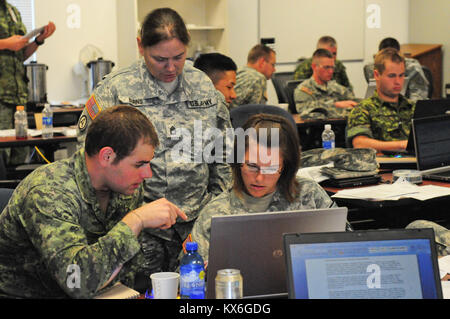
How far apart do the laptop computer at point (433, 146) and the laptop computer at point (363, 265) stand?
1.95 metres

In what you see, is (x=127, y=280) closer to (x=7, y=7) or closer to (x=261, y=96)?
(x=261, y=96)

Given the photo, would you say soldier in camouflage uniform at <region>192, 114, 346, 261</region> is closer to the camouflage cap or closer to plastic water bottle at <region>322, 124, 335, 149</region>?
A: the camouflage cap

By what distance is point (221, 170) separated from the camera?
2.85 metres

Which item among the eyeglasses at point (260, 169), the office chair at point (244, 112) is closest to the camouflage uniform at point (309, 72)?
the office chair at point (244, 112)

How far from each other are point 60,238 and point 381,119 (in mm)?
2852

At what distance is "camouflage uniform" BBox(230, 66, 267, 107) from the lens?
5.72 meters

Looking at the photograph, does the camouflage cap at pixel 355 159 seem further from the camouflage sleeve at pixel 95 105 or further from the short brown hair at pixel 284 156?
the camouflage sleeve at pixel 95 105

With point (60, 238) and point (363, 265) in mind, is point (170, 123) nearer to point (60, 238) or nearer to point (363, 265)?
point (60, 238)

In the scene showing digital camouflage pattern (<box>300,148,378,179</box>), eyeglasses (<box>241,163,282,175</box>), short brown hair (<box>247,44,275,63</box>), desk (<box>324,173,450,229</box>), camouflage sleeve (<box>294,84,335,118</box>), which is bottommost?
desk (<box>324,173,450,229</box>)

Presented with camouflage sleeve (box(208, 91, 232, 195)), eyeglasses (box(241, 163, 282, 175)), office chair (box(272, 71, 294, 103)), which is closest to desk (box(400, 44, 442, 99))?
office chair (box(272, 71, 294, 103))

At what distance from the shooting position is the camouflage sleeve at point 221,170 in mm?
2845

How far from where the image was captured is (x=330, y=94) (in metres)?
6.70
